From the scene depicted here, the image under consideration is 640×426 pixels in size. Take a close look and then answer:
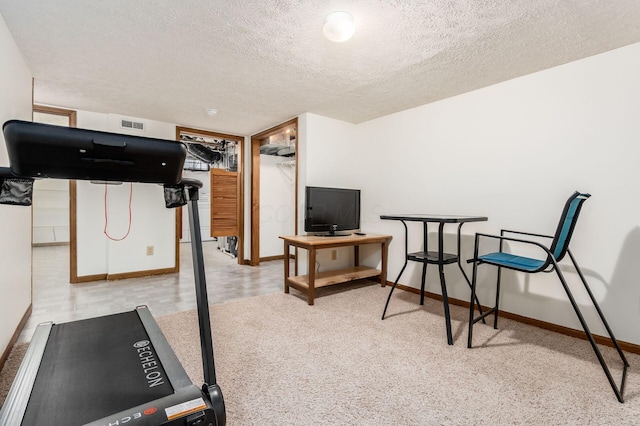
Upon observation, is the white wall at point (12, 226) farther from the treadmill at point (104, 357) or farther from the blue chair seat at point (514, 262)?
the blue chair seat at point (514, 262)

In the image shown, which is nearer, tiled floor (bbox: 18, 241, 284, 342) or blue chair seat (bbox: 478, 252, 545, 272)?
blue chair seat (bbox: 478, 252, 545, 272)

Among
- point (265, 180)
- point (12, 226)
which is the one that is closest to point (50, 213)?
point (265, 180)

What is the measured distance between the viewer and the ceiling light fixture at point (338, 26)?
181 cm

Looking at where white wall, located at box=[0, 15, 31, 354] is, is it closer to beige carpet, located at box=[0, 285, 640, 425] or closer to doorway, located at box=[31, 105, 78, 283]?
beige carpet, located at box=[0, 285, 640, 425]

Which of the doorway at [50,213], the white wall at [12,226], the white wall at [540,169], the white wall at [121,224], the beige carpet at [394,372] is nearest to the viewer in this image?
the beige carpet at [394,372]

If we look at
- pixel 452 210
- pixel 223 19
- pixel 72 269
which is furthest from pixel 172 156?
pixel 72 269

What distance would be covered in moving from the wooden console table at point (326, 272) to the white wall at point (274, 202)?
199 cm

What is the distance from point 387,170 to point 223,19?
2552 millimetres

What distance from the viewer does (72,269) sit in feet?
12.6

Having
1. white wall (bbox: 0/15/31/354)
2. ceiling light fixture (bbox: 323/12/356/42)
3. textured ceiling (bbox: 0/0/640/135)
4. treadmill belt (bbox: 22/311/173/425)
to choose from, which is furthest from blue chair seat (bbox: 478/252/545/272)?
white wall (bbox: 0/15/31/354)

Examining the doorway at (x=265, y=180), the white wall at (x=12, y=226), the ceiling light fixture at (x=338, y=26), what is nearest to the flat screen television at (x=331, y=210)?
the doorway at (x=265, y=180)

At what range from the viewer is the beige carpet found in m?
1.52

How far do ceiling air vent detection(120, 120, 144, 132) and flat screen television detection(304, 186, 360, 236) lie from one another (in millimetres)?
2480

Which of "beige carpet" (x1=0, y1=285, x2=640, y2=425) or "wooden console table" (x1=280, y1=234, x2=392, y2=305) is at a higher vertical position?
"wooden console table" (x1=280, y1=234, x2=392, y2=305)
